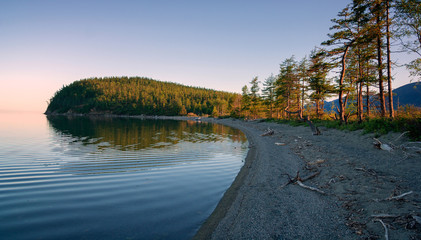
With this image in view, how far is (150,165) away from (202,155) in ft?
16.3

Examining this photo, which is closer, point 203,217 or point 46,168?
point 203,217

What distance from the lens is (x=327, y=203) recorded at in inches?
255

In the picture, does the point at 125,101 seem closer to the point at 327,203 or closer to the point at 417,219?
the point at 327,203

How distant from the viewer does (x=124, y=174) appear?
35.2 feet

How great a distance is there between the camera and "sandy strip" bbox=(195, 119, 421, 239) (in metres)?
4.91

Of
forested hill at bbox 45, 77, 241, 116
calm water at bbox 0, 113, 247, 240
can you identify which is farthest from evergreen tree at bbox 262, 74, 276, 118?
forested hill at bbox 45, 77, 241, 116

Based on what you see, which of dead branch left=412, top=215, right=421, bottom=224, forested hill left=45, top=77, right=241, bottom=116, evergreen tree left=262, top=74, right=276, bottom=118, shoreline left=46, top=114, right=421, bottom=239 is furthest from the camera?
forested hill left=45, top=77, right=241, bottom=116

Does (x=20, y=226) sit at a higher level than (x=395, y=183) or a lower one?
lower

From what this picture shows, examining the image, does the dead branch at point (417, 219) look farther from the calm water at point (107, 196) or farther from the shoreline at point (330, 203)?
the calm water at point (107, 196)

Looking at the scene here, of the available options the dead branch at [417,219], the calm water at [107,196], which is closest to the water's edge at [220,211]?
the calm water at [107,196]

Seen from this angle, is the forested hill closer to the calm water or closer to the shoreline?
the calm water

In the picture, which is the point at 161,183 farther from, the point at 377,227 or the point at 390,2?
the point at 390,2

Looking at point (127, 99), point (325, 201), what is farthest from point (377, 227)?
point (127, 99)

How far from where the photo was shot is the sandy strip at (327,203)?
4.91 meters
